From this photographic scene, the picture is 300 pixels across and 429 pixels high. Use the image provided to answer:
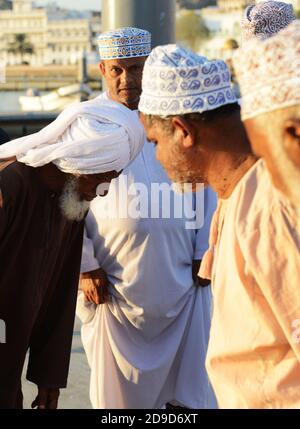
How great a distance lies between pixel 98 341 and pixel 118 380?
23cm

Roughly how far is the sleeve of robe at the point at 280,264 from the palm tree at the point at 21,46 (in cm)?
11880

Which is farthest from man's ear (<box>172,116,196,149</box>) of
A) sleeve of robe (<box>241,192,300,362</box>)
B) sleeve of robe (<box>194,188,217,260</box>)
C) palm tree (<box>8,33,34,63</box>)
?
palm tree (<box>8,33,34,63</box>)

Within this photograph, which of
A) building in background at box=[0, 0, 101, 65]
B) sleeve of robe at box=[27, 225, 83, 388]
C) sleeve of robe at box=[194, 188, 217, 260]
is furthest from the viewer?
building in background at box=[0, 0, 101, 65]

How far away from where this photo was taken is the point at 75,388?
610 cm

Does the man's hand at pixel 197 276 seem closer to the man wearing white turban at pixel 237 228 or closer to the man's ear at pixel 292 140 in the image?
the man wearing white turban at pixel 237 228

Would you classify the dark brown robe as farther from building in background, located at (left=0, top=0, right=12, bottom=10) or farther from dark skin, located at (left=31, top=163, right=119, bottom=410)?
building in background, located at (left=0, top=0, right=12, bottom=10)

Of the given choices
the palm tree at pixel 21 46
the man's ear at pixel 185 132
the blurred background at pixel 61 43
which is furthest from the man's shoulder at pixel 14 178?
the palm tree at pixel 21 46

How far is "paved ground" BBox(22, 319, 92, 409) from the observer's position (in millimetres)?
5859

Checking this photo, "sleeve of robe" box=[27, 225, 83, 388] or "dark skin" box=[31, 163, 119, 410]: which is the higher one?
"dark skin" box=[31, 163, 119, 410]

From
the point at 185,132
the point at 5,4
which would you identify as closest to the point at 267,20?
the point at 185,132

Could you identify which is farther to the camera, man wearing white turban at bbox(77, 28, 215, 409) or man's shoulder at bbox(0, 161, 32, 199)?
man wearing white turban at bbox(77, 28, 215, 409)

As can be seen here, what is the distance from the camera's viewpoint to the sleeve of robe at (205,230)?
17.7 feet

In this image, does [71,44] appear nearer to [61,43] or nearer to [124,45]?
[61,43]

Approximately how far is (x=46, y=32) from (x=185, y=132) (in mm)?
138217
